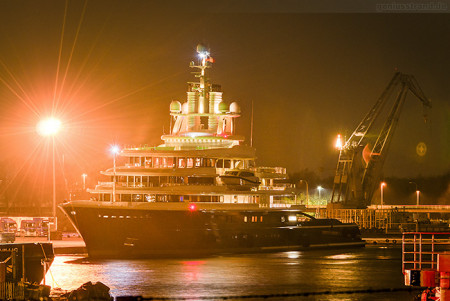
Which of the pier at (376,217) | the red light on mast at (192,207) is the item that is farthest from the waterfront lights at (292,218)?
the pier at (376,217)

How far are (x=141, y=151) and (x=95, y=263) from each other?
366 inches

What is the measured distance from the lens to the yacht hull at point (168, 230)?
46.6 metres

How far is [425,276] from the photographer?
2186 cm

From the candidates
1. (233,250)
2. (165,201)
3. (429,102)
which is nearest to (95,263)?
(165,201)

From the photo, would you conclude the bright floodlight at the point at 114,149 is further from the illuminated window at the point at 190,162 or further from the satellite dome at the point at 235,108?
the satellite dome at the point at 235,108

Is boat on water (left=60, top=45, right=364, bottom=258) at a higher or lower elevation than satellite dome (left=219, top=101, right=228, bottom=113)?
lower

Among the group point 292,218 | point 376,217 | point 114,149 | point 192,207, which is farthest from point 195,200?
point 376,217

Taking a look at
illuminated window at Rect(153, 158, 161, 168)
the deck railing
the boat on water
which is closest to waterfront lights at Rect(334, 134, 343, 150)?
the deck railing

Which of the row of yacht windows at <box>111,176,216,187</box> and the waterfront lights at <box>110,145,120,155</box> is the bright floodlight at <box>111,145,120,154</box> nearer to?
the waterfront lights at <box>110,145,120,155</box>

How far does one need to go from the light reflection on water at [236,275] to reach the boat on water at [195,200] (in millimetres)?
1977

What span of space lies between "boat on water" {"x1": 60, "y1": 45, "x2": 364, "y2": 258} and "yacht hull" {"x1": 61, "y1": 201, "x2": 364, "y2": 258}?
2.4 inches

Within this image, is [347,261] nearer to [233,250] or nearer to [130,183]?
[233,250]

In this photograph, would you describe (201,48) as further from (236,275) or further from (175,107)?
(236,275)

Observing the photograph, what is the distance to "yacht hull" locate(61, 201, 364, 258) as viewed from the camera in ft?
153
